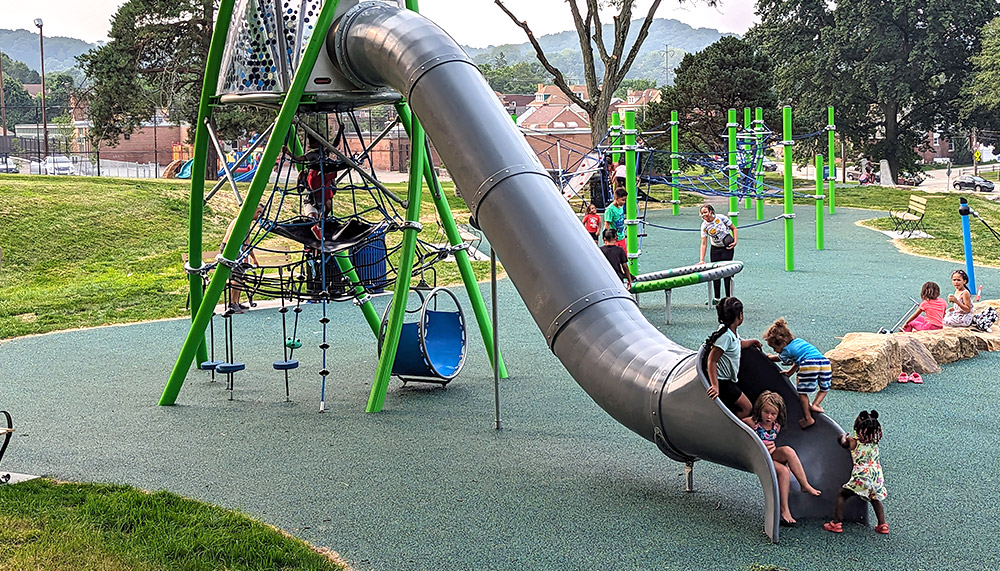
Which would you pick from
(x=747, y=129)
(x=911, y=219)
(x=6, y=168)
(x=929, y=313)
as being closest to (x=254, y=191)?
(x=929, y=313)

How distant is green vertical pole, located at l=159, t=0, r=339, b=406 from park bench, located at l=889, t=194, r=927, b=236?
18.9 metres

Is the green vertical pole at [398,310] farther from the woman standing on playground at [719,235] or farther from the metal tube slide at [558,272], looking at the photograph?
the woman standing on playground at [719,235]

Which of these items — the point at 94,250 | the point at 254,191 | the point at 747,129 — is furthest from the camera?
the point at 747,129

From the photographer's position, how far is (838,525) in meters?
6.26

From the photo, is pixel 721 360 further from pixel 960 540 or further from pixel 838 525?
pixel 960 540

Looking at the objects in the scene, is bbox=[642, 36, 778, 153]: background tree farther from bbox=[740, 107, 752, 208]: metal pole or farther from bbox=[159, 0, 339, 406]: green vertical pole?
bbox=[159, 0, 339, 406]: green vertical pole

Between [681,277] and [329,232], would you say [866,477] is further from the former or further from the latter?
[681,277]

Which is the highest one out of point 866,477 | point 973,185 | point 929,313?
point 973,185

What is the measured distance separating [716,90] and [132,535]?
36050 mm

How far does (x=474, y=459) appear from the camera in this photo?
798 cm

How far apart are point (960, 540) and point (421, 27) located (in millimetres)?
5062

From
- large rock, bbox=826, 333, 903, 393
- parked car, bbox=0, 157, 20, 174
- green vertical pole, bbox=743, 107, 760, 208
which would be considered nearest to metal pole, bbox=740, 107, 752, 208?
green vertical pole, bbox=743, 107, 760, 208

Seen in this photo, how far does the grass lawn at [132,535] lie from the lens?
5.90m

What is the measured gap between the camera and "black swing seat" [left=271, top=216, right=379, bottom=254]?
30.7ft
